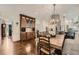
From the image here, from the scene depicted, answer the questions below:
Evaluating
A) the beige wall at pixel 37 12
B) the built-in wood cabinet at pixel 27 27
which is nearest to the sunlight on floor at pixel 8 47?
the beige wall at pixel 37 12

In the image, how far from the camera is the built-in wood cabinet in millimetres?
2680

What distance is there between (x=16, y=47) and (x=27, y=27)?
0.40m

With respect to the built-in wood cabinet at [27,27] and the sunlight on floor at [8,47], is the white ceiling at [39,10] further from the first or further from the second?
the sunlight on floor at [8,47]

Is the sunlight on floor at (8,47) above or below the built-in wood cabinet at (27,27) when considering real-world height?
below

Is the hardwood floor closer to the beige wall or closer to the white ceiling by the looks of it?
the beige wall

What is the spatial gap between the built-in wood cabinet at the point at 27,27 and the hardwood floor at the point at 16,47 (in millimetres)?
89

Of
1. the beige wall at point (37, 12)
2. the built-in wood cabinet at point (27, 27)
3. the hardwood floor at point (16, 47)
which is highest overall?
the beige wall at point (37, 12)

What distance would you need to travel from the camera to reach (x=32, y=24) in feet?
8.86

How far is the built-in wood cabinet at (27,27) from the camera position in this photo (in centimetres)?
268

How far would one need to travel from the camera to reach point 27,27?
2723 mm

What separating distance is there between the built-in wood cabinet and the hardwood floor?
0.29ft
